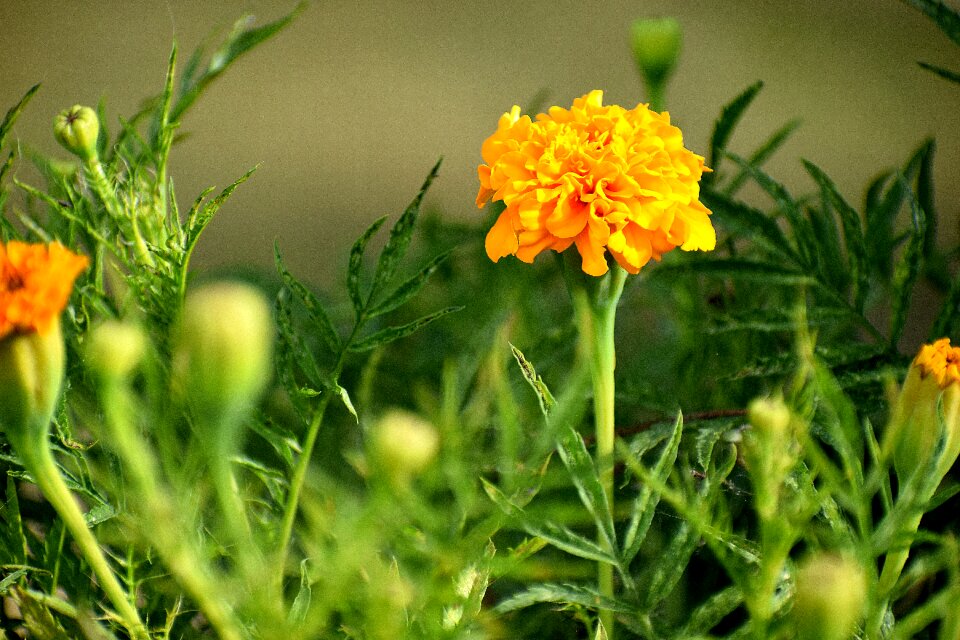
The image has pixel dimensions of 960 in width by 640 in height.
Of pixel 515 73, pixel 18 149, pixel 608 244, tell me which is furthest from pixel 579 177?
pixel 515 73

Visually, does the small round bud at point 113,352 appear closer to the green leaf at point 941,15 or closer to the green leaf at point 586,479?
the green leaf at point 586,479

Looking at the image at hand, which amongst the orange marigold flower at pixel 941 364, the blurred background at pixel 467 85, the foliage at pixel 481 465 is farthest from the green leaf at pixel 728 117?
the blurred background at pixel 467 85

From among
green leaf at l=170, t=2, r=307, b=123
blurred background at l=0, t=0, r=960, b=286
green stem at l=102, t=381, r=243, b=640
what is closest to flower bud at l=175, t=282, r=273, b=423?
green stem at l=102, t=381, r=243, b=640

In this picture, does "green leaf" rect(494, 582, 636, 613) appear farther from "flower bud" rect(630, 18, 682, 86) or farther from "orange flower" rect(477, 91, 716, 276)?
"flower bud" rect(630, 18, 682, 86)

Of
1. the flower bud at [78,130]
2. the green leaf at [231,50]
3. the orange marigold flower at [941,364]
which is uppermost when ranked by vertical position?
the green leaf at [231,50]

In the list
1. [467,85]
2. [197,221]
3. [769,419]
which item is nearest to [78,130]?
[197,221]

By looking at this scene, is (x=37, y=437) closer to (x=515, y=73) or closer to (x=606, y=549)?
(x=606, y=549)
